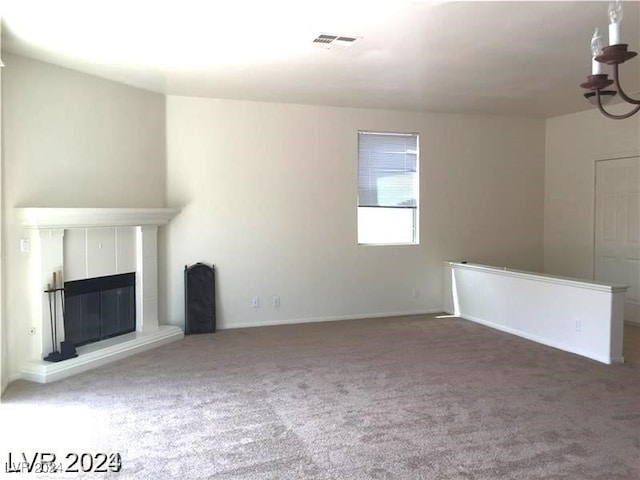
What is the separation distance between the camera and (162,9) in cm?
336

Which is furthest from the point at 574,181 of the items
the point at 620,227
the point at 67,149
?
the point at 67,149

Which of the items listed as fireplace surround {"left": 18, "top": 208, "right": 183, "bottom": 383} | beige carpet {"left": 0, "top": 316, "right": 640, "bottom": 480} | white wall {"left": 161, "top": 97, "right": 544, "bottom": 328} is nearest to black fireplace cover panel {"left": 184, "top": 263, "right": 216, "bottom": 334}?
white wall {"left": 161, "top": 97, "right": 544, "bottom": 328}

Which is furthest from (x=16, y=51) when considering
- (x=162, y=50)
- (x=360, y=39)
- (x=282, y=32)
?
(x=360, y=39)

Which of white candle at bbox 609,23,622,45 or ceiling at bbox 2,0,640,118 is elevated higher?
ceiling at bbox 2,0,640,118

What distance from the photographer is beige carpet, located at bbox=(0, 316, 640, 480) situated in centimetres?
283

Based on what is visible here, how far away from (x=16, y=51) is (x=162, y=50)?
1.13m

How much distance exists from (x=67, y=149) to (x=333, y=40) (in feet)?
8.36

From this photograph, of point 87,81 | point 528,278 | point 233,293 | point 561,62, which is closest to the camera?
point 561,62

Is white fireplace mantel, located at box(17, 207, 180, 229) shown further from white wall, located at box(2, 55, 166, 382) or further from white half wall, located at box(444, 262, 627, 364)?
white half wall, located at box(444, 262, 627, 364)

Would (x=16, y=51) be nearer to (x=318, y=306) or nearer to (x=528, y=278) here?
(x=318, y=306)

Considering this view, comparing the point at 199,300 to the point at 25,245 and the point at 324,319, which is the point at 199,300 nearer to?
the point at 324,319

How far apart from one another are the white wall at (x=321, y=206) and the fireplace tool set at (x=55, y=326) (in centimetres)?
152

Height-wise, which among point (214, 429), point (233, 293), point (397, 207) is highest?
point (397, 207)

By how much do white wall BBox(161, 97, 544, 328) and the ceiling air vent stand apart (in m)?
2.27
